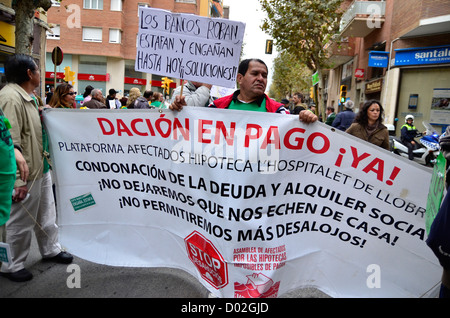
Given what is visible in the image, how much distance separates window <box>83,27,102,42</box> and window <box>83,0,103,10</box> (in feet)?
7.10

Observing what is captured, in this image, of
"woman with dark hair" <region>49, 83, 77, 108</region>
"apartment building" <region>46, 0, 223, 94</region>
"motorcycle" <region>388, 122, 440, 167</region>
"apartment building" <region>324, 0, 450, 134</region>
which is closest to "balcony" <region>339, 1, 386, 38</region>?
"apartment building" <region>324, 0, 450, 134</region>

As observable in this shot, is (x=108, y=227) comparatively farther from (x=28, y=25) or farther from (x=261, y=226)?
(x=28, y=25)

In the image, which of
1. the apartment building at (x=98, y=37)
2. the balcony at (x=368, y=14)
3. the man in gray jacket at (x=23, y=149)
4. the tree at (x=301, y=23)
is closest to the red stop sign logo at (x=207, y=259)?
the man in gray jacket at (x=23, y=149)

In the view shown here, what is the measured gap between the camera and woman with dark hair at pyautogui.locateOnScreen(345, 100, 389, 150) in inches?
204

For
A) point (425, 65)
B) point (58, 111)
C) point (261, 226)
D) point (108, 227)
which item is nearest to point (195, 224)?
point (261, 226)

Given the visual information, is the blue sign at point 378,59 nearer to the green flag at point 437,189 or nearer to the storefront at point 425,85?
the storefront at point 425,85

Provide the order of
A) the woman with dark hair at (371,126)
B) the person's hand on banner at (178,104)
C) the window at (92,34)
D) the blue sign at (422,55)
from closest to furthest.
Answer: the person's hand on banner at (178,104) → the woman with dark hair at (371,126) → the blue sign at (422,55) → the window at (92,34)

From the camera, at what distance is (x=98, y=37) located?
39469 millimetres

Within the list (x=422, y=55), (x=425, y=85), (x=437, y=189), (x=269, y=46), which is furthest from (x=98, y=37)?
(x=437, y=189)

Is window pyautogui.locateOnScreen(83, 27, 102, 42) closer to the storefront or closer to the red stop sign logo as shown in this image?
the storefront

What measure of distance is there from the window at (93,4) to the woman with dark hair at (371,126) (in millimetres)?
39557

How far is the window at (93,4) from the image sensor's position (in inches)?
1539

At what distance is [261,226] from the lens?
2799mm

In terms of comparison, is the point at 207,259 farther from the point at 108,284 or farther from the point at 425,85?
the point at 425,85
